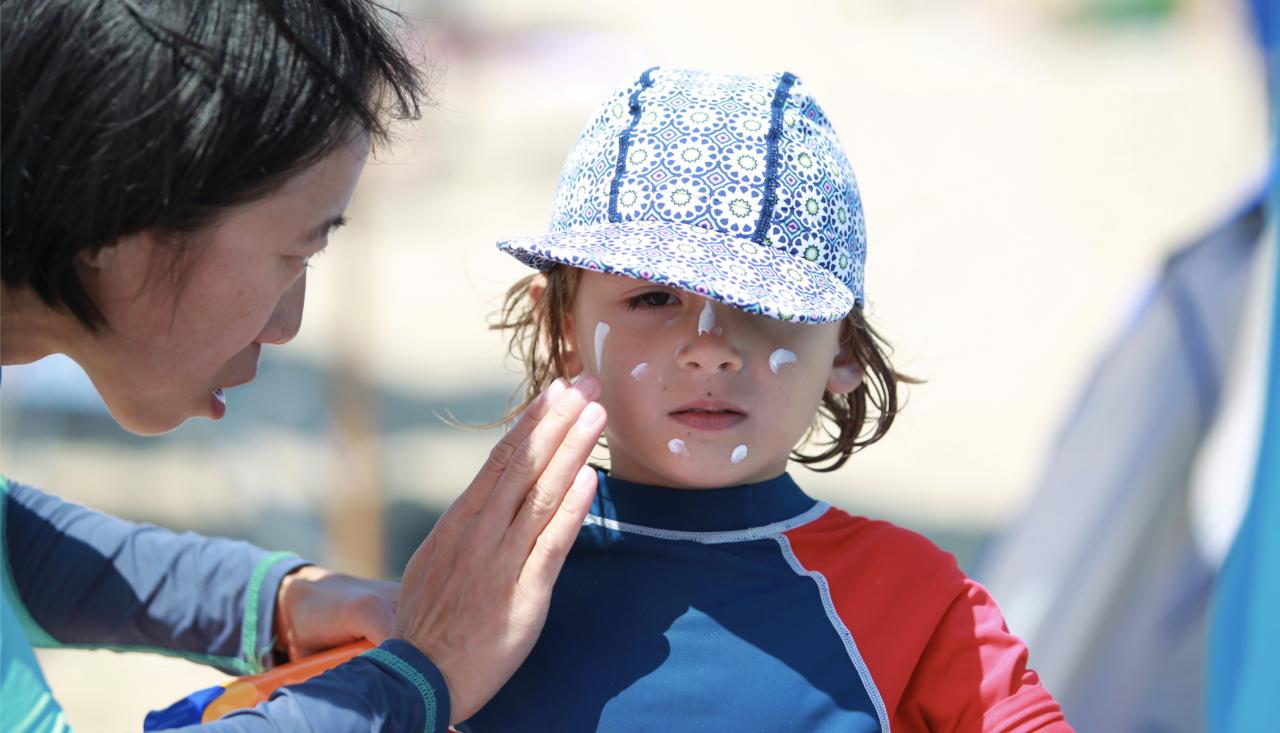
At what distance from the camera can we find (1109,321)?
902cm

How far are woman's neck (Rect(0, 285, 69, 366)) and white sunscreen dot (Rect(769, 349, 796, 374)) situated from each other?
30.1 inches

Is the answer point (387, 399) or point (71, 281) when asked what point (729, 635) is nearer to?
point (71, 281)

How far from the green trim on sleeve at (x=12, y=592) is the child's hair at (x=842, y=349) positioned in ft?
2.15

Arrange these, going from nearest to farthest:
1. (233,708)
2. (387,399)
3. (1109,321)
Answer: (233,708) < (387,399) < (1109,321)

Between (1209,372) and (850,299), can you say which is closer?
(850,299)

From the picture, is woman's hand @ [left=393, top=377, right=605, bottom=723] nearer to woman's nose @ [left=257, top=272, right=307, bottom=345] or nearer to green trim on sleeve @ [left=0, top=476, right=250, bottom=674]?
woman's nose @ [left=257, top=272, right=307, bottom=345]

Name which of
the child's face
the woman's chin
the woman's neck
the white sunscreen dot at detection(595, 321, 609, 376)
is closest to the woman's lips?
the child's face

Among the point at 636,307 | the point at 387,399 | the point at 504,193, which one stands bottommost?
the point at 387,399

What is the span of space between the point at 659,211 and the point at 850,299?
24cm

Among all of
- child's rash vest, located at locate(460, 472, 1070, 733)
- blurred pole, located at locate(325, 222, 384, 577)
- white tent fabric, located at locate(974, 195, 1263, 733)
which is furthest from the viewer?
blurred pole, located at locate(325, 222, 384, 577)

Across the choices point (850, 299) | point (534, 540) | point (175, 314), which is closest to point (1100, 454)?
point (850, 299)

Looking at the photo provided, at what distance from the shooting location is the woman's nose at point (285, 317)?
4.96 ft

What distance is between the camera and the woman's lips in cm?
155

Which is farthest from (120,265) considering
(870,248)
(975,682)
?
(870,248)
